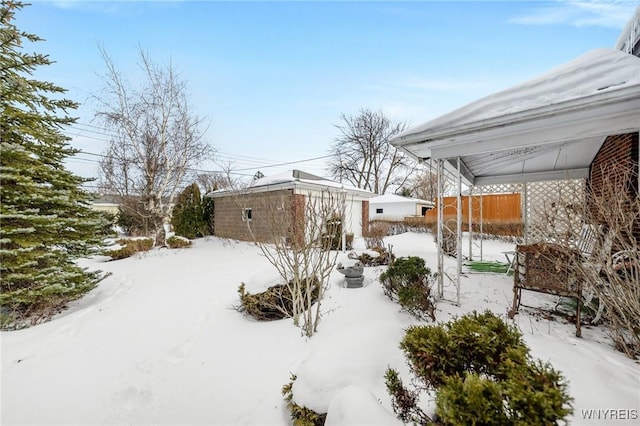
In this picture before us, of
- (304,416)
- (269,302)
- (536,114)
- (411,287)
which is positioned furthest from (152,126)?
(536,114)

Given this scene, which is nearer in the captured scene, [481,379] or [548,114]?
[481,379]

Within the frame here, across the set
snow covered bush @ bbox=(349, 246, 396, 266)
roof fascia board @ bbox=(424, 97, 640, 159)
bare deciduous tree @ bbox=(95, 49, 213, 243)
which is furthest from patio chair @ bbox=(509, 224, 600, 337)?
bare deciduous tree @ bbox=(95, 49, 213, 243)

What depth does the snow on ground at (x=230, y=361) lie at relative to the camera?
6.79 ft

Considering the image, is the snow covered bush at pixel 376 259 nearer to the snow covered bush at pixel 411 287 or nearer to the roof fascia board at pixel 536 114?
the snow covered bush at pixel 411 287

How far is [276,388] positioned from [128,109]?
12.4m

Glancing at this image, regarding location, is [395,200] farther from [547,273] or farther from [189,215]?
[547,273]

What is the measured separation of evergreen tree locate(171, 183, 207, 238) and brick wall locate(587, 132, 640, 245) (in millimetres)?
15494

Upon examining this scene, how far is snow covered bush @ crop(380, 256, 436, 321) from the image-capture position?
3477mm

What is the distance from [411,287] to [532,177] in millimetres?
6015

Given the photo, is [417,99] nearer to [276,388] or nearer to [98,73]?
[276,388]

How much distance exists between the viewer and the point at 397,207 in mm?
24094

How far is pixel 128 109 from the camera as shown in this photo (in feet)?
34.1

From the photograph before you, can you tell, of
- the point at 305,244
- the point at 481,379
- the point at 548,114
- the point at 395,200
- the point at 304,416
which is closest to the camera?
the point at 481,379

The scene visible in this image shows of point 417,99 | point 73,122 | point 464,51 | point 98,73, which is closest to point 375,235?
point 417,99
